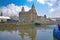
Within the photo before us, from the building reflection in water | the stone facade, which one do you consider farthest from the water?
the stone facade

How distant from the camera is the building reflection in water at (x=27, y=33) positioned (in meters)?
3.09

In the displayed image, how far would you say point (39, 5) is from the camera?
318cm

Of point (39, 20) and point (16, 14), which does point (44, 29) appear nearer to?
point (39, 20)

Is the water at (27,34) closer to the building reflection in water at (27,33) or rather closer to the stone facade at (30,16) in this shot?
the building reflection in water at (27,33)

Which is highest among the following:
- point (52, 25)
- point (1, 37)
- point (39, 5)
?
point (39, 5)

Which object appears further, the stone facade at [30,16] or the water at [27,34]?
the stone facade at [30,16]

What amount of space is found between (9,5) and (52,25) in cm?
117

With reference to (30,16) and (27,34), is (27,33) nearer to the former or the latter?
(27,34)

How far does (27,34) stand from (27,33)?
0.08ft

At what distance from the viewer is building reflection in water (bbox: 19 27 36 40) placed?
3094 millimetres

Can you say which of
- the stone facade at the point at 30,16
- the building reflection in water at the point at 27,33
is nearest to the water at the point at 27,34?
the building reflection in water at the point at 27,33

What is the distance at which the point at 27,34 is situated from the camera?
123 inches

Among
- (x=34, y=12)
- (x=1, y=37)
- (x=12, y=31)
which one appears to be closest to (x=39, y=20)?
(x=34, y=12)

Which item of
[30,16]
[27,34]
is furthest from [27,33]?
[30,16]
